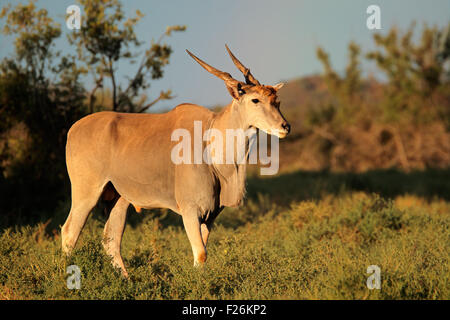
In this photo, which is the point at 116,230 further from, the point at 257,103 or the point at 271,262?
the point at 257,103

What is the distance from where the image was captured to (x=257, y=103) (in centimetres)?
562

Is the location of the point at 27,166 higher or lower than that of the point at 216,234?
higher

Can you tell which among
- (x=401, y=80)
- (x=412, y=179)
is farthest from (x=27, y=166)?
(x=401, y=80)

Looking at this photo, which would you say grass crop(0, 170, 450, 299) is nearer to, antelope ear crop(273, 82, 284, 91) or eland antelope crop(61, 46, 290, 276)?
eland antelope crop(61, 46, 290, 276)

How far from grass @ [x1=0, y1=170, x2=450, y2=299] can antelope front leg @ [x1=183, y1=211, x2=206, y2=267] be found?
0.12 m

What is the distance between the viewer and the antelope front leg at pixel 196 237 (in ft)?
17.7

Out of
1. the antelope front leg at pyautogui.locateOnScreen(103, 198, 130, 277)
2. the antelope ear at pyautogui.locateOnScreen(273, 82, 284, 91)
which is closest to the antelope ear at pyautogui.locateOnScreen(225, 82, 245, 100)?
the antelope ear at pyautogui.locateOnScreen(273, 82, 284, 91)

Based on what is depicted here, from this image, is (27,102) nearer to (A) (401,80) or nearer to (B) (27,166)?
(B) (27,166)

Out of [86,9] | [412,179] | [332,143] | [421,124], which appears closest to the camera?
[86,9]

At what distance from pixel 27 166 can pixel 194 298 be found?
596cm

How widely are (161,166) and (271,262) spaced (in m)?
1.61

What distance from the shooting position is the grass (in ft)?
16.1

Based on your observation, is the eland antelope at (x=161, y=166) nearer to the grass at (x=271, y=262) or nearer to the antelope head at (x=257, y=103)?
the antelope head at (x=257, y=103)
